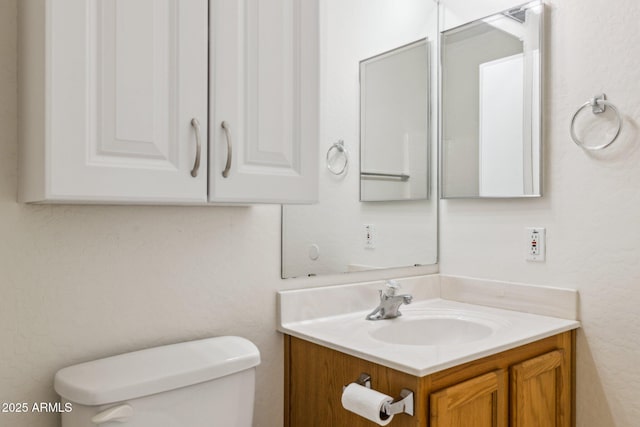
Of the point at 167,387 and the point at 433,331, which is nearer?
the point at 167,387

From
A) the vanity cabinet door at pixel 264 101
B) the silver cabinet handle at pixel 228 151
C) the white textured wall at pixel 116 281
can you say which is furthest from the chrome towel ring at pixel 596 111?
the silver cabinet handle at pixel 228 151

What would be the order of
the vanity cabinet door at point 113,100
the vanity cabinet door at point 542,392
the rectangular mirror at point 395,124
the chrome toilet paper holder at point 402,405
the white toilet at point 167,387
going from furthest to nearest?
the rectangular mirror at point 395,124, the vanity cabinet door at point 542,392, the chrome toilet paper holder at point 402,405, the white toilet at point 167,387, the vanity cabinet door at point 113,100

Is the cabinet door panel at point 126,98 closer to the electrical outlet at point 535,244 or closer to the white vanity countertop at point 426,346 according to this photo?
the white vanity countertop at point 426,346

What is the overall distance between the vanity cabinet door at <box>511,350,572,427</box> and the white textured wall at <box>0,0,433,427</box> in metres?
0.71

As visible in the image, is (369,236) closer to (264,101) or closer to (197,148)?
(264,101)

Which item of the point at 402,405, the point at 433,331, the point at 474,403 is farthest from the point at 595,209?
the point at 402,405

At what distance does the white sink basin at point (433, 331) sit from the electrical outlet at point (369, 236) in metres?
0.30

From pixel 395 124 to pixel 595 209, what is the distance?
0.77 meters

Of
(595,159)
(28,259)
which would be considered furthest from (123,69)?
(595,159)

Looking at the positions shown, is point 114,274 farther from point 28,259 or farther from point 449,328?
point 449,328

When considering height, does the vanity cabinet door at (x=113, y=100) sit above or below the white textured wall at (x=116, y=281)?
above

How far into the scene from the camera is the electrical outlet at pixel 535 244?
169cm

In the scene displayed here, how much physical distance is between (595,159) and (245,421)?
1.35 m

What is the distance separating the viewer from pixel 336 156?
1.68 m
